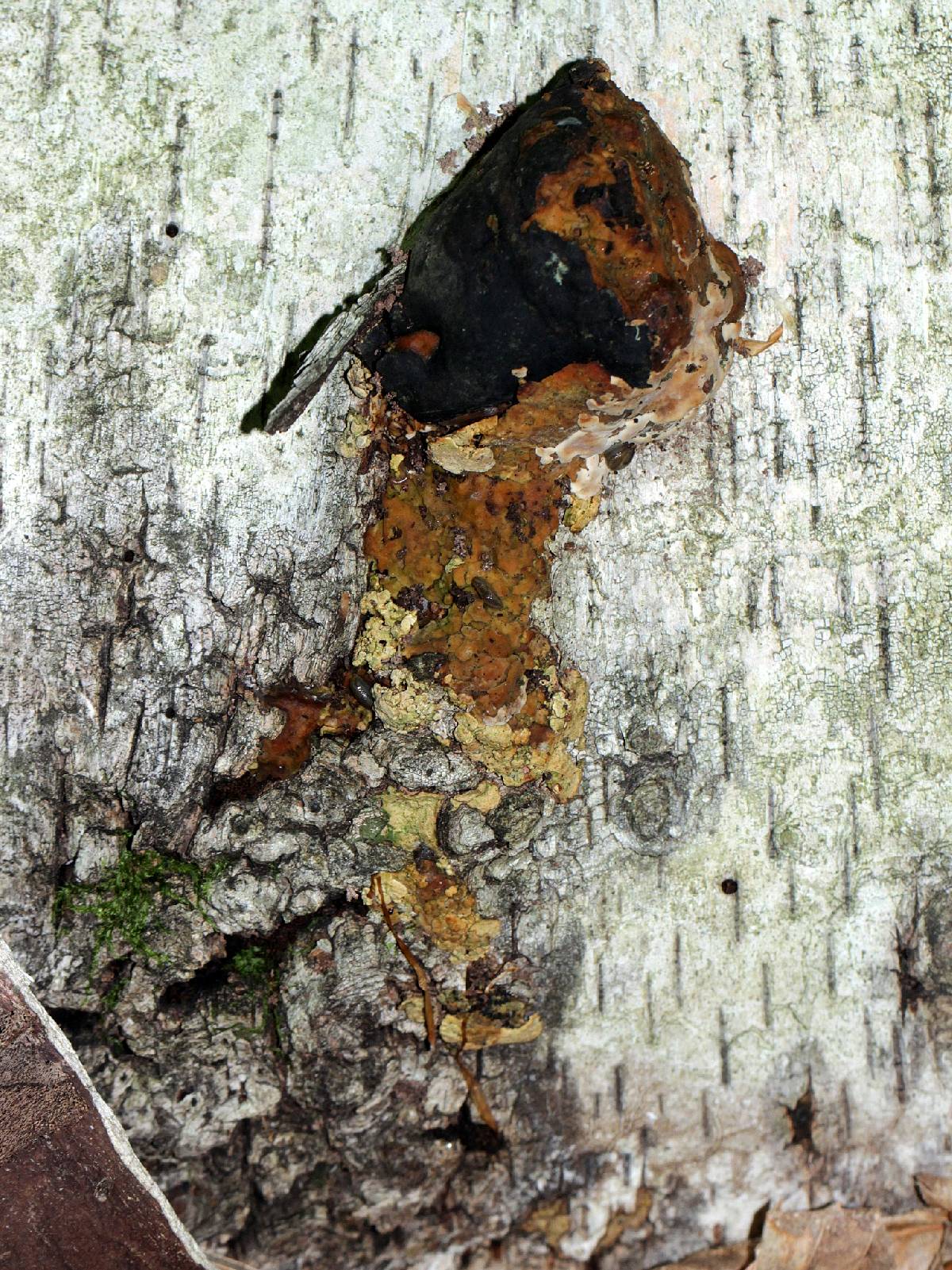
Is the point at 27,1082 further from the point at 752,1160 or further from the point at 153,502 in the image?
the point at 752,1160

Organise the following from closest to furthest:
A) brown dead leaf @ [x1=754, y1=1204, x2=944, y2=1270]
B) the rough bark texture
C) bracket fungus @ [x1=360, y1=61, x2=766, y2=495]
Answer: bracket fungus @ [x1=360, y1=61, x2=766, y2=495]
the rough bark texture
brown dead leaf @ [x1=754, y1=1204, x2=944, y2=1270]

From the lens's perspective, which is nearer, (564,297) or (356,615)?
(564,297)

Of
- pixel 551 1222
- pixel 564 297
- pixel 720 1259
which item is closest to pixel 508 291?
pixel 564 297

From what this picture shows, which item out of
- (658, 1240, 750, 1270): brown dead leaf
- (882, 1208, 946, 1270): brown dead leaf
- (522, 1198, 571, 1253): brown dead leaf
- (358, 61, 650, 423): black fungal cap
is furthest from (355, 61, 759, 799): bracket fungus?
(882, 1208, 946, 1270): brown dead leaf

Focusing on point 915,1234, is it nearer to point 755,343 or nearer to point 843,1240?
point 843,1240

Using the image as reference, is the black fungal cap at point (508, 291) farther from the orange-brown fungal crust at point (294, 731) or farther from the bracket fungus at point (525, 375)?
the orange-brown fungal crust at point (294, 731)

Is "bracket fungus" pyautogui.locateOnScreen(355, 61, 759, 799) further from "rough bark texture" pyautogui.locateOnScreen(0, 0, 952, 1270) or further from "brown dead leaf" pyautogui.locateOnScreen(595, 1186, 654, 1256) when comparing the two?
"brown dead leaf" pyautogui.locateOnScreen(595, 1186, 654, 1256)
